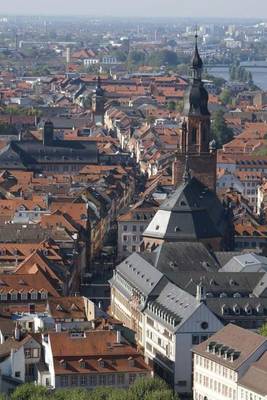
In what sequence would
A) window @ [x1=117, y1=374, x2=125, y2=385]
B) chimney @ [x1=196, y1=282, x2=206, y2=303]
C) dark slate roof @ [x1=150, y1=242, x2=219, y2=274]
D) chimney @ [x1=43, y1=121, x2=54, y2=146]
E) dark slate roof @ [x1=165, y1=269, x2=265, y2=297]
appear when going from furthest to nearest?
1. chimney @ [x1=43, y1=121, x2=54, y2=146]
2. dark slate roof @ [x1=150, y1=242, x2=219, y2=274]
3. dark slate roof @ [x1=165, y1=269, x2=265, y2=297]
4. chimney @ [x1=196, y1=282, x2=206, y2=303]
5. window @ [x1=117, y1=374, x2=125, y2=385]

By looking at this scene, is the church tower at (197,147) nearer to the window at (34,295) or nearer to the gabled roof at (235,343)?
the window at (34,295)

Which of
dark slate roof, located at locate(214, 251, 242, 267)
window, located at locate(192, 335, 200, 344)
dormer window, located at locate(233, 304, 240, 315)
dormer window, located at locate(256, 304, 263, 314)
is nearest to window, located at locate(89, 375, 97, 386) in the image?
window, located at locate(192, 335, 200, 344)

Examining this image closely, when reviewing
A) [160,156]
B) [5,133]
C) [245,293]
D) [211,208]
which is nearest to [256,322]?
[245,293]

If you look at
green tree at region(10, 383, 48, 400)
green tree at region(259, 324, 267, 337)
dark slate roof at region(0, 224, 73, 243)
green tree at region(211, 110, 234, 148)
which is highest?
green tree at region(10, 383, 48, 400)

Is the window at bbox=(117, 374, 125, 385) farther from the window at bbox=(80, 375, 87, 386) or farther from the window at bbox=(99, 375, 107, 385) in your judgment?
the window at bbox=(80, 375, 87, 386)

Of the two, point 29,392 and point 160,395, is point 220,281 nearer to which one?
point 160,395

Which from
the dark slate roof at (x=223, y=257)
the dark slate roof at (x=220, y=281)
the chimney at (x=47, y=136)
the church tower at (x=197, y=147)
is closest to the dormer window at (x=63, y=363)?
the dark slate roof at (x=220, y=281)

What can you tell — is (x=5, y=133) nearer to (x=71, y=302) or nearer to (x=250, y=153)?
(x=250, y=153)

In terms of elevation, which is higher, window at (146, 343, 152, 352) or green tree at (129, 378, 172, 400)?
green tree at (129, 378, 172, 400)
